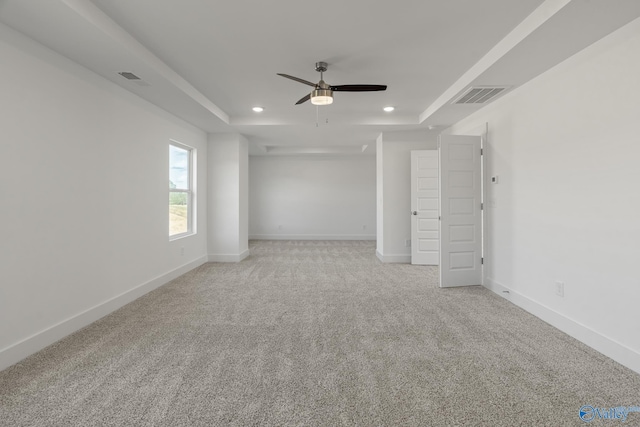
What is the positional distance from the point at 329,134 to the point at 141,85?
3480 millimetres

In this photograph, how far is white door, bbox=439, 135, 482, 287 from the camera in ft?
13.6

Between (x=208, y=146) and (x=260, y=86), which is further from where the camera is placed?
(x=208, y=146)

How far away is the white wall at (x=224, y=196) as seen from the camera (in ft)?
19.0

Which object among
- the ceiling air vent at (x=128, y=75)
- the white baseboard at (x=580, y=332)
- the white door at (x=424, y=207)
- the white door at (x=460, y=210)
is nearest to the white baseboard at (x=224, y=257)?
the white door at (x=424, y=207)

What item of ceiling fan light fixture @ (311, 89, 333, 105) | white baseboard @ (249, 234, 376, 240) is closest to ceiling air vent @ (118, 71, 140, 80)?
ceiling fan light fixture @ (311, 89, 333, 105)

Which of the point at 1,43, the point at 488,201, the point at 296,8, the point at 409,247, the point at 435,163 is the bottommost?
the point at 409,247

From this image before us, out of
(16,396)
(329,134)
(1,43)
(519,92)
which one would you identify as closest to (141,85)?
(1,43)

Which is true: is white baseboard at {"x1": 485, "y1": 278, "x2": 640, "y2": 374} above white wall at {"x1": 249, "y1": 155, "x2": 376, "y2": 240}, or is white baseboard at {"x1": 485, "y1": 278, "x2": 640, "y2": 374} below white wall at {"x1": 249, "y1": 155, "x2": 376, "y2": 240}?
below

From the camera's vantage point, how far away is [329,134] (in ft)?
20.0

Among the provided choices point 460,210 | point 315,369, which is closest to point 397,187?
point 460,210

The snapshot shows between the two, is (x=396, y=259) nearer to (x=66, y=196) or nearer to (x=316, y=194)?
(x=316, y=194)

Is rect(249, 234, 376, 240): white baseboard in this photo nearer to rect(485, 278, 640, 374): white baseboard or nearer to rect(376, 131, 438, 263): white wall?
rect(376, 131, 438, 263): white wall

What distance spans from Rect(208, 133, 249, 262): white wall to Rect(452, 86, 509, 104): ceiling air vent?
3856 mm

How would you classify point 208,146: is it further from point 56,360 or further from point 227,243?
point 56,360
